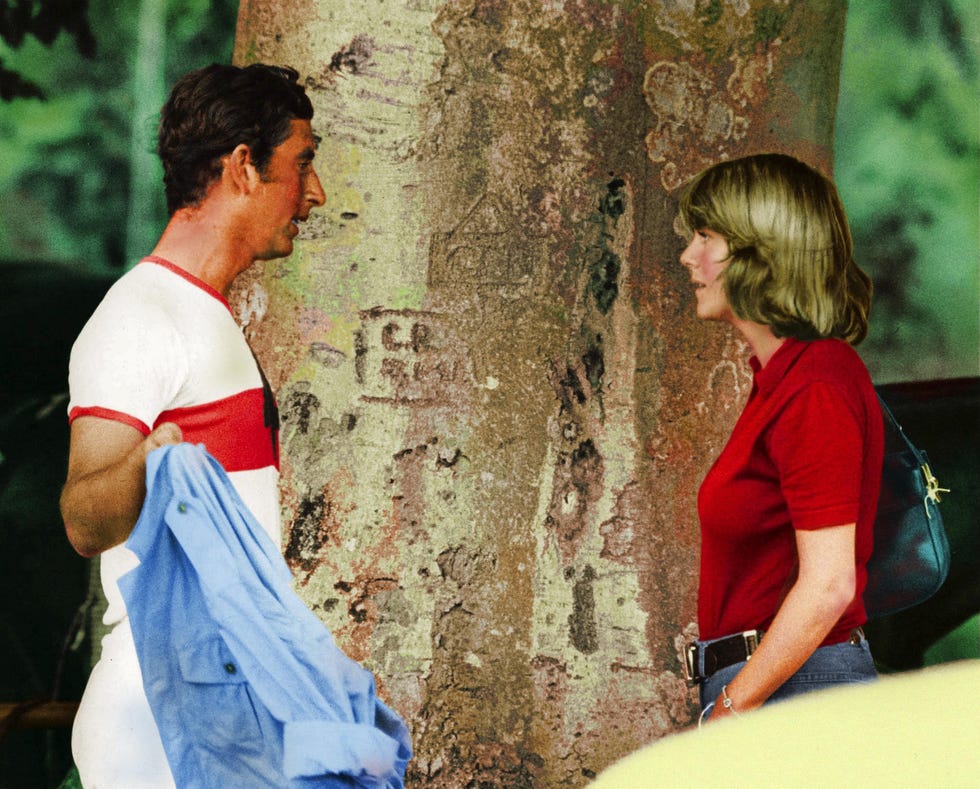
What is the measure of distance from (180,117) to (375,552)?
106 cm

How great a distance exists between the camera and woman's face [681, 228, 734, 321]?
2576 millimetres

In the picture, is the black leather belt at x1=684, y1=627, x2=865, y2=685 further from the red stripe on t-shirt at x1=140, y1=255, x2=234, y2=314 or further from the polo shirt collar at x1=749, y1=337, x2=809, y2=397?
the red stripe on t-shirt at x1=140, y1=255, x2=234, y2=314

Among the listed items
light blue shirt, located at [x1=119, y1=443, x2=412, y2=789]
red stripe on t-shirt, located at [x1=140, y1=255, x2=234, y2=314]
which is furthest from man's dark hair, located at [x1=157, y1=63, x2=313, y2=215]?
light blue shirt, located at [x1=119, y1=443, x2=412, y2=789]

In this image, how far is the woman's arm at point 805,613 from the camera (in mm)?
2115

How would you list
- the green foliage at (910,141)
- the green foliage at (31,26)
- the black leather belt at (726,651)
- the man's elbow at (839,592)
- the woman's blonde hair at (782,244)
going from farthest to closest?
the green foliage at (910,141) → the green foliage at (31,26) → the woman's blonde hair at (782,244) → the black leather belt at (726,651) → the man's elbow at (839,592)

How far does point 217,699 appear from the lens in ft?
7.86

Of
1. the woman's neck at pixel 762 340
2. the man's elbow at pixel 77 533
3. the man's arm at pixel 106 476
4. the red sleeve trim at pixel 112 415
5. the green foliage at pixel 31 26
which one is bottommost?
the man's elbow at pixel 77 533

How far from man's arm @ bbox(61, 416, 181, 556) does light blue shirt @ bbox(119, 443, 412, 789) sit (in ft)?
0.11

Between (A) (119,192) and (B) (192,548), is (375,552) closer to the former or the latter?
(B) (192,548)

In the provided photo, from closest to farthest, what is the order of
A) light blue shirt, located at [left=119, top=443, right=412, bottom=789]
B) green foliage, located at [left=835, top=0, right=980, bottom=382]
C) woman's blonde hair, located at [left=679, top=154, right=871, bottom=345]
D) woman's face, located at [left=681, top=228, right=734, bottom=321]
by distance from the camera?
light blue shirt, located at [left=119, top=443, right=412, bottom=789]
woman's blonde hair, located at [left=679, top=154, right=871, bottom=345]
woman's face, located at [left=681, top=228, right=734, bottom=321]
green foliage, located at [left=835, top=0, right=980, bottom=382]

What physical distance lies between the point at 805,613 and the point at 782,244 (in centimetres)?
76

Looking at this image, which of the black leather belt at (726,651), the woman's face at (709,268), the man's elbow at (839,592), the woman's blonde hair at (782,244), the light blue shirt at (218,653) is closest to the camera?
the man's elbow at (839,592)

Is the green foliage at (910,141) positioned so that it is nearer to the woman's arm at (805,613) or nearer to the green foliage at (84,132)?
the woman's arm at (805,613)

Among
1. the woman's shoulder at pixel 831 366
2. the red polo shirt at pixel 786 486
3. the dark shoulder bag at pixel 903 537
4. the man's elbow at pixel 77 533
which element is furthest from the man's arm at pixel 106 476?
the dark shoulder bag at pixel 903 537
